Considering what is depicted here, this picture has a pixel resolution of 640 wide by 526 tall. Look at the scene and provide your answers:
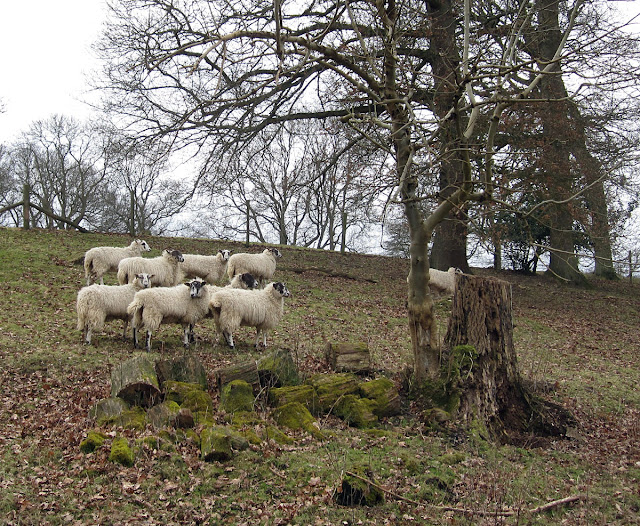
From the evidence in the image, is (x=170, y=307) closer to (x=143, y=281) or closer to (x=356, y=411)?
(x=143, y=281)

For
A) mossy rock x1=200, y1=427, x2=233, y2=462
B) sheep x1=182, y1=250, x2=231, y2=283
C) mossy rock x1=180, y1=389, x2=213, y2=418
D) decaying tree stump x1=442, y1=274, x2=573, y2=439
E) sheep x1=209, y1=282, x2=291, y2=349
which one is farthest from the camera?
sheep x1=182, y1=250, x2=231, y2=283

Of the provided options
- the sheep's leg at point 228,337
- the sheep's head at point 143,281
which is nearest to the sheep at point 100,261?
the sheep's head at point 143,281

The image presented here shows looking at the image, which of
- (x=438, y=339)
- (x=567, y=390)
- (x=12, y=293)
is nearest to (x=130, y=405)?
(x=438, y=339)

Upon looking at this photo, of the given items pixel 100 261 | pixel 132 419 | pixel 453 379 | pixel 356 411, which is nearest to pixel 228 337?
pixel 356 411

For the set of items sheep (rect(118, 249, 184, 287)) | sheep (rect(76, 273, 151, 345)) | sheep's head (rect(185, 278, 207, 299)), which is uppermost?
sheep (rect(118, 249, 184, 287))

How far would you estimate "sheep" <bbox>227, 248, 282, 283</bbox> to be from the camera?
17.5 m

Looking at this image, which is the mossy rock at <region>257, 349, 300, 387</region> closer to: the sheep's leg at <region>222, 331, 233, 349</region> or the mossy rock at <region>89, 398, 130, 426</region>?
the mossy rock at <region>89, 398, 130, 426</region>

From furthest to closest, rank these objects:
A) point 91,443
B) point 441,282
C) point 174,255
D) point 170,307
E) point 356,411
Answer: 1. point 441,282
2. point 174,255
3. point 170,307
4. point 356,411
5. point 91,443

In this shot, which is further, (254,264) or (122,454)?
(254,264)

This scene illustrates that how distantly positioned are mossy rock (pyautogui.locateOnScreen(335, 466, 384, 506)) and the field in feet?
0.22

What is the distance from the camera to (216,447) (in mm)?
6094

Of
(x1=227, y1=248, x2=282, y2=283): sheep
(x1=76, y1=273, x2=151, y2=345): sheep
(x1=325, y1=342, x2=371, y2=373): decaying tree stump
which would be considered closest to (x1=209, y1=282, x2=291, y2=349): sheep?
(x1=76, y1=273, x2=151, y2=345): sheep

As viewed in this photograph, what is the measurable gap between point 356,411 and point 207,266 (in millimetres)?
10490

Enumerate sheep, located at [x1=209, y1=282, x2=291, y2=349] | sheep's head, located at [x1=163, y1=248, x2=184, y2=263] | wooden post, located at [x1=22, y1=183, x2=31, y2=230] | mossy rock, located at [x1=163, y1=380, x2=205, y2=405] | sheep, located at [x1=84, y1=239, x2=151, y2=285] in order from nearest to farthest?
mossy rock, located at [x1=163, y1=380, x2=205, y2=405], sheep, located at [x1=209, y1=282, x2=291, y2=349], sheep's head, located at [x1=163, y1=248, x2=184, y2=263], sheep, located at [x1=84, y1=239, x2=151, y2=285], wooden post, located at [x1=22, y1=183, x2=31, y2=230]
